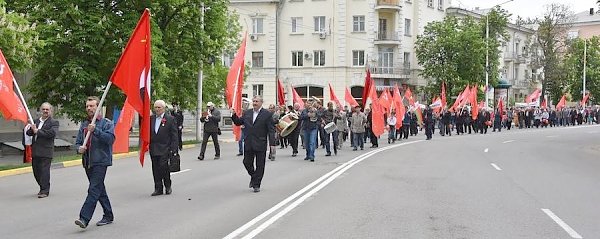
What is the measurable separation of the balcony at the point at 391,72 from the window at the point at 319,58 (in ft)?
14.4

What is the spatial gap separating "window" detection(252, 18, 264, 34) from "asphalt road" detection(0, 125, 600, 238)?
4109 centimetres

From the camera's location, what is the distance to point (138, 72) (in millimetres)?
9922

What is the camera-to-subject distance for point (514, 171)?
17.1 m

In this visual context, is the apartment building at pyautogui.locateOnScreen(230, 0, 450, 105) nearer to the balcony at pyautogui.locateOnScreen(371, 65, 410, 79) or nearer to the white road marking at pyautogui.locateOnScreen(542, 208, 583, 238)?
the balcony at pyautogui.locateOnScreen(371, 65, 410, 79)

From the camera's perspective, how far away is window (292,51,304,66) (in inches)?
2295

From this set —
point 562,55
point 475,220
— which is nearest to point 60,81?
point 475,220

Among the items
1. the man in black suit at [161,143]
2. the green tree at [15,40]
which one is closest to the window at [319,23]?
A: the green tree at [15,40]

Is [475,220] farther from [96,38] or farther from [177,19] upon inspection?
[177,19]

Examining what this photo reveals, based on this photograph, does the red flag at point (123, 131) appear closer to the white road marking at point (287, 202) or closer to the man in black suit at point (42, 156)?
the man in black suit at point (42, 156)

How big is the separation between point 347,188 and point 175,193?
11.0 ft

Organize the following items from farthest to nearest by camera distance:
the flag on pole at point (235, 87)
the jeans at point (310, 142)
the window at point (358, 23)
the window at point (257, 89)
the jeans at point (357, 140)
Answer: the window at point (257, 89), the window at point (358, 23), the jeans at point (357, 140), the jeans at point (310, 142), the flag on pole at point (235, 87)

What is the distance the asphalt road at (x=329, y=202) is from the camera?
28.9ft

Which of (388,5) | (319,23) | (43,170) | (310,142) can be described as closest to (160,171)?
(43,170)

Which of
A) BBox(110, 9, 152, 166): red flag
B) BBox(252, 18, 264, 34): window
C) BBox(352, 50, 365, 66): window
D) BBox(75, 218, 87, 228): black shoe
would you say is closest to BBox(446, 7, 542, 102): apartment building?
BBox(352, 50, 365, 66): window
